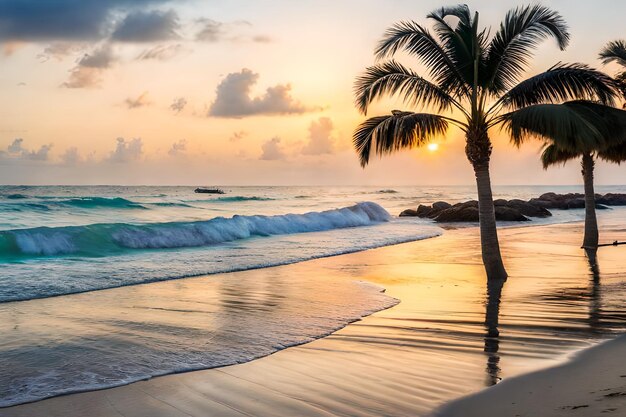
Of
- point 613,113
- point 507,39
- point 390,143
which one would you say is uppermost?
point 507,39

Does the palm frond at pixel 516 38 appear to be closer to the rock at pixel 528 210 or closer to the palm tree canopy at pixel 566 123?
the palm tree canopy at pixel 566 123

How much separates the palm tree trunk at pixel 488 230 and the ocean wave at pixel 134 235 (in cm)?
1356

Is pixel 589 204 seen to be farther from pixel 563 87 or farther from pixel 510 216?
pixel 510 216

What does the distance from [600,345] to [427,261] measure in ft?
34.7

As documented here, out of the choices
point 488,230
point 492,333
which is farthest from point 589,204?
point 492,333

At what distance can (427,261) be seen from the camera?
17.3m

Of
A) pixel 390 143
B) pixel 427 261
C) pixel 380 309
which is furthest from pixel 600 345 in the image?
pixel 427 261

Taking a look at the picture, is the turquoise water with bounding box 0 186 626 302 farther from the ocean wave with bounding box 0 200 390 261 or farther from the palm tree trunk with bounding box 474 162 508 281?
the palm tree trunk with bounding box 474 162 508 281

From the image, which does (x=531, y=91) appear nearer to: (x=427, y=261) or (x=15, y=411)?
(x=427, y=261)

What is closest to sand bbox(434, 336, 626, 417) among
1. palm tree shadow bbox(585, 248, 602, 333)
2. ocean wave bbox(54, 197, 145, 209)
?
palm tree shadow bbox(585, 248, 602, 333)

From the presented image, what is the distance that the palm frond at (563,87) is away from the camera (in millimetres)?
12305

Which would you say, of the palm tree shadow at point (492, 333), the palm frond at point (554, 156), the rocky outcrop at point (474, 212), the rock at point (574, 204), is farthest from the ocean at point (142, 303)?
the rock at point (574, 204)

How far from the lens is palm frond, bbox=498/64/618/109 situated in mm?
12305

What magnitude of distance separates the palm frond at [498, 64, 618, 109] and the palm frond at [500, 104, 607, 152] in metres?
0.54
